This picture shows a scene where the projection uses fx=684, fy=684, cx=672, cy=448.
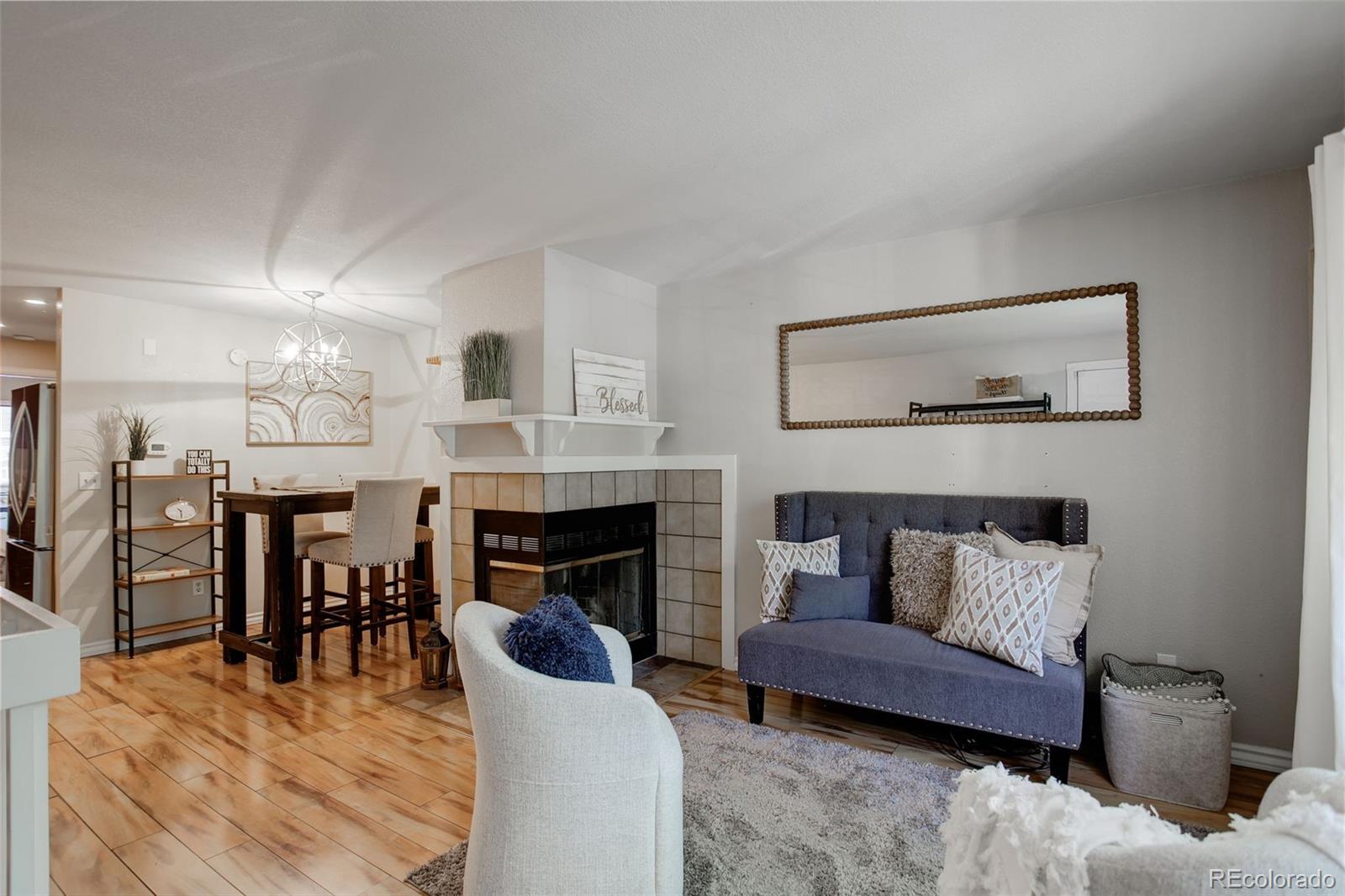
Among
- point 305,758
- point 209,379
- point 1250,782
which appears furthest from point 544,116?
point 209,379

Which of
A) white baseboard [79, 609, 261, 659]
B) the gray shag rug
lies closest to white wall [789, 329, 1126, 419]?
the gray shag rug

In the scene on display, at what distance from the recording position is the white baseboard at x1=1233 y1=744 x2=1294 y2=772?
260 centimetres

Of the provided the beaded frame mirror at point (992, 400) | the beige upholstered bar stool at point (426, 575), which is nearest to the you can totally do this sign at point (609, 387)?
the beaded frame mirror at point (992, 400)

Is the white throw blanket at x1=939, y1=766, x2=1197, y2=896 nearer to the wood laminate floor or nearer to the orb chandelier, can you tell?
the wood laminate floor

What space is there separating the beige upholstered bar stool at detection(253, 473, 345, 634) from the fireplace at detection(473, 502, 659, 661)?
3.86 feet

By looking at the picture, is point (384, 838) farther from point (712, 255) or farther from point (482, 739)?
point (712, 255)

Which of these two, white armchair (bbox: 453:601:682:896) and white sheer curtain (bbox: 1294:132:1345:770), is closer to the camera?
white armchair (bbox: 453:601:682:896)

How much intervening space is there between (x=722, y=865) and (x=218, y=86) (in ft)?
8.89

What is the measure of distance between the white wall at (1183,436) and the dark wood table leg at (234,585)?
3782 millimetres

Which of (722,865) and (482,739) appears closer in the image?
(482,739)

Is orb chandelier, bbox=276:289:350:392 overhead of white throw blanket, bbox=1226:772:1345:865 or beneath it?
overhead

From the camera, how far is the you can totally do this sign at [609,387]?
3.70 metres

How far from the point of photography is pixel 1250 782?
2.54 meters

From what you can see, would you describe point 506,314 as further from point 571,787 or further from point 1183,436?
point 1183,436
